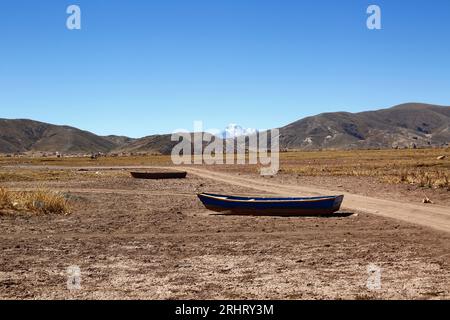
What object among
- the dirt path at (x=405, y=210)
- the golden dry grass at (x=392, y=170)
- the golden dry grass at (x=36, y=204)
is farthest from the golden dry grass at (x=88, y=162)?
the dirt path at (x=405, y=210)

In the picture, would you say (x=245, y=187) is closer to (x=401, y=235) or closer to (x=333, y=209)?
(x=333, y=209)

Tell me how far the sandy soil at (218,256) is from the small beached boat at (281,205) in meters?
0.69

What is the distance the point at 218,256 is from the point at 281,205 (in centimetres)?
826

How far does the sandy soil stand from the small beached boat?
0.69 m

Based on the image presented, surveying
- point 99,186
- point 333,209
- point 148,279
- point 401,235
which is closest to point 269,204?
point 333,209

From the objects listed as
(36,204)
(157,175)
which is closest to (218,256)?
(36,204)

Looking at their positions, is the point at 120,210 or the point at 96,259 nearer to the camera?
the point at 96,259

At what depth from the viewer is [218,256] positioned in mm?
13828

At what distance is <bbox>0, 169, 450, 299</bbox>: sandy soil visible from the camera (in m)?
10.2

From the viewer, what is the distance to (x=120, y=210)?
25.0 metres

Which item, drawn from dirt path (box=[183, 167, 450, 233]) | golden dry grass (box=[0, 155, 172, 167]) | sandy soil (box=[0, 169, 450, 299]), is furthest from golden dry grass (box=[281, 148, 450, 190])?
golden dry grass (box=[0, 155, 172, 167])

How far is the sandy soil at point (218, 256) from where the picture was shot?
10211 millimetres

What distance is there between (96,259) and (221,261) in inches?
121

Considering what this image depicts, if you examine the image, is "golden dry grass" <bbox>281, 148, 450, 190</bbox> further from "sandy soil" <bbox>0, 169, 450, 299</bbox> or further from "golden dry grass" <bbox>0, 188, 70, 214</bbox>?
"golden dry grass" <bbox>0, 188, 70, 214</bbox>
